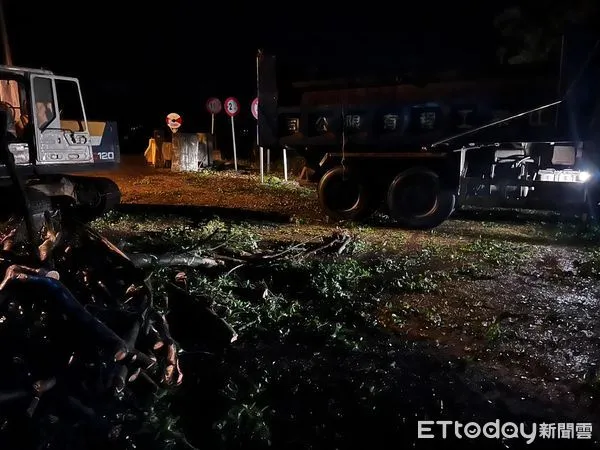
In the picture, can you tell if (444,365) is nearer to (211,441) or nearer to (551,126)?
(211,441)

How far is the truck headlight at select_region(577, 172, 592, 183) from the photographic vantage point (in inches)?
339

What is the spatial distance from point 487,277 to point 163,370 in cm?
436

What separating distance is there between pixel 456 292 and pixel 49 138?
6791 millimetres

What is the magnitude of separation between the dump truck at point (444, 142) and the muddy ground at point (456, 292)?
59cm

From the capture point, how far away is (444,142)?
9133mm

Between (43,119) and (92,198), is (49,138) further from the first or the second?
(92,198)

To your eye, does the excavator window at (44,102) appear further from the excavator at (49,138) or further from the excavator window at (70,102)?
the excavator window at (70,102)

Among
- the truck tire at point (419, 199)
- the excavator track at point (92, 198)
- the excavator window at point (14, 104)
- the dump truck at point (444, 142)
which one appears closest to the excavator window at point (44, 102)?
the excavator window at point (14, 104)

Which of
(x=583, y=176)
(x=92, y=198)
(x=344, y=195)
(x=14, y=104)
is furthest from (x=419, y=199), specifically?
(x=14, y=104)

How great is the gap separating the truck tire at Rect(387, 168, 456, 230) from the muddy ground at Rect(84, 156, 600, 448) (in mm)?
298

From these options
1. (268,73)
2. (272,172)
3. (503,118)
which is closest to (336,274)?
(503,118)

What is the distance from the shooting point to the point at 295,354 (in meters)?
4.55

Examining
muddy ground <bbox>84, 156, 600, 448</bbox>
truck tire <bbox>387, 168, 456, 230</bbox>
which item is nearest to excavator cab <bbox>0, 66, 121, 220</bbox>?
muddy ground <bbox>84, 156, 600, 448</bbox>

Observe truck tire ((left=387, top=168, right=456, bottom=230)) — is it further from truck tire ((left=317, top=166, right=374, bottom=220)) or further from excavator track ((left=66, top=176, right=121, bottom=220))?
excavator track ((left=66, top=176, right=121, bottom=220))
